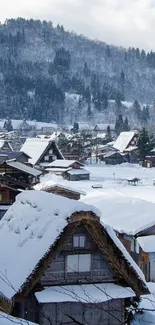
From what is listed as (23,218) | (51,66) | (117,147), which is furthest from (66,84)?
(23,218)

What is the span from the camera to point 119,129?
363 ft

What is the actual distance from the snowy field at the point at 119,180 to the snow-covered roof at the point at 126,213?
38.7 feet

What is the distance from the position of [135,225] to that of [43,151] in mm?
40555

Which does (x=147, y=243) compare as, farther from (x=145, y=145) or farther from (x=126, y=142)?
(x=126, y=142)

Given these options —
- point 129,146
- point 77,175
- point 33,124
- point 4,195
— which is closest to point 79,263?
point 4,195

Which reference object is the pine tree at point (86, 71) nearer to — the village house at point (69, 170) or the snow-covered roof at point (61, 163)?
the village house at point (69, 170)

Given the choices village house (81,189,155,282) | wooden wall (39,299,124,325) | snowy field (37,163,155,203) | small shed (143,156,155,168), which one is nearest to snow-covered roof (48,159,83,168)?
snowy field (37,163,155,203)

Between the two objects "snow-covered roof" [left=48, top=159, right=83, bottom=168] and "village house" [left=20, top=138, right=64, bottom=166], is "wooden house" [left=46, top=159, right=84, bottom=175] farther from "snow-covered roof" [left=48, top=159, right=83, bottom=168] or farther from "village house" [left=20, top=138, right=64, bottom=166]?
"village house" [left=20, top=138, right=64, bottom=166]

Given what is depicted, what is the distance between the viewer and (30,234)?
10102 millimetres

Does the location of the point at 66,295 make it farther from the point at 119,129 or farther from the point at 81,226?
the point at 119,129

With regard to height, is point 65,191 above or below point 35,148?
below

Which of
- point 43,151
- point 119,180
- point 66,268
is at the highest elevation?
point 43,151

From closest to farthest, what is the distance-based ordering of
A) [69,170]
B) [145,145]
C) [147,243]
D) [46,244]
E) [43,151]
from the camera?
[46,244] < [147,243] < [69,170] < [43,151] < [145,145]

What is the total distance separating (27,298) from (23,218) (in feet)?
5.84
